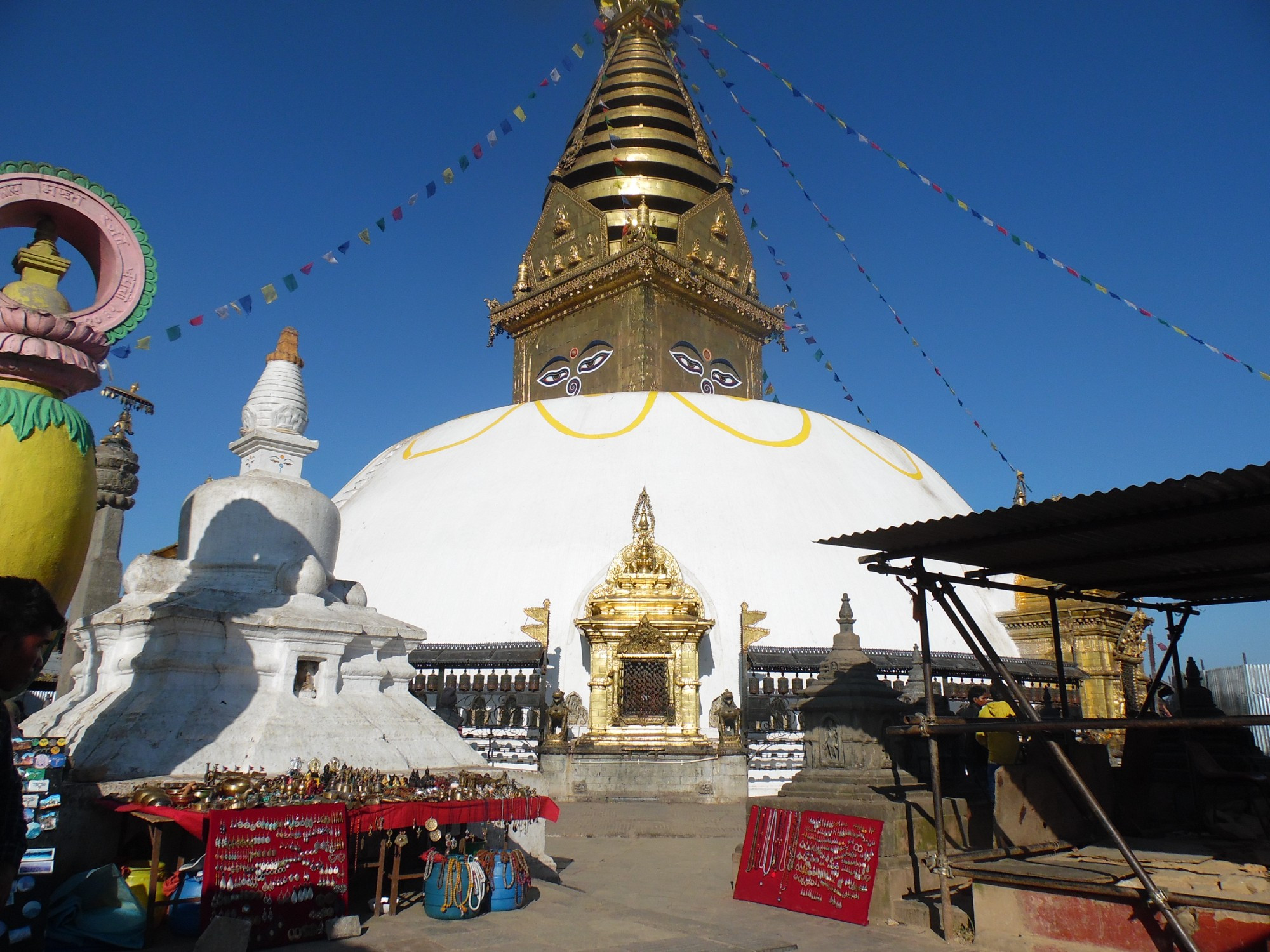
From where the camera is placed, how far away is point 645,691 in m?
13.7

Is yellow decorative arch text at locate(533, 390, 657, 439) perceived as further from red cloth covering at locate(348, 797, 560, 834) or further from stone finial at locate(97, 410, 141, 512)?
red cloth covering at locate(348, 797, 560, 834)

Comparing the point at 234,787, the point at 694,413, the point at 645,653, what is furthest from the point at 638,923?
the point at 694,413

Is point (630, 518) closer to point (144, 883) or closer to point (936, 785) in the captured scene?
point (936, 785)

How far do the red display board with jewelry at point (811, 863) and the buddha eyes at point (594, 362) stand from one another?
18.1 m

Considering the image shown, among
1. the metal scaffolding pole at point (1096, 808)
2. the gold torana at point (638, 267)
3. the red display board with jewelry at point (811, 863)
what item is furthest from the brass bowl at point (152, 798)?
the gold torana at point (638, 267)

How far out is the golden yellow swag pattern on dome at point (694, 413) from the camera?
1753 cm

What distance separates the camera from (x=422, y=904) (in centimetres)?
581

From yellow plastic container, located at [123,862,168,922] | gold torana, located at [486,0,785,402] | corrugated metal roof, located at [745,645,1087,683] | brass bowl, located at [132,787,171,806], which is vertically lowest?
yellow plastic container, located at [123,862,168,922]

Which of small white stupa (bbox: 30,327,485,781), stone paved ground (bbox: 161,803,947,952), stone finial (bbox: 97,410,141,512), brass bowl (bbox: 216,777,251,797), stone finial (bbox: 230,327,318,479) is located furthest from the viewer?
stone finial (bbox: 97,410,141,512)

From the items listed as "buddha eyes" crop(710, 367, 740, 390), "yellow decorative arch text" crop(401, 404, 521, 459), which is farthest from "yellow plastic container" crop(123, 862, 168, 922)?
"buddha eyes" crop(710, 367, 740, 390)

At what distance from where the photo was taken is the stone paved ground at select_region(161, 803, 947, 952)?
16.1ft

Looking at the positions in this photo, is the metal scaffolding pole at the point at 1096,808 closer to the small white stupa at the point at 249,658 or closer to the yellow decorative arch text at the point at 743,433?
the small white stupa at the point at 249,658

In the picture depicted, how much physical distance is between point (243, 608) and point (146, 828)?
1.64 meters

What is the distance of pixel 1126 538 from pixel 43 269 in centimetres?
670
